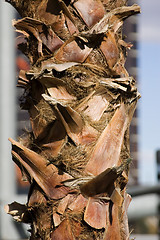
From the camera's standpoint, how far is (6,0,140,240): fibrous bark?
1988 mm

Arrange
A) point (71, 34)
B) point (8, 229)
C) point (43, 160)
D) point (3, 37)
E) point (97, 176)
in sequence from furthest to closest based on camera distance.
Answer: point (3, 37), point (8, 229), point (71, 34), point (43, 160), point (97, 176)

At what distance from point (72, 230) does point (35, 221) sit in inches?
8.5

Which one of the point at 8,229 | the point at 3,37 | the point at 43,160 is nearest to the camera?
the point at 43,160

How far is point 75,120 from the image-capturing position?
6.63 feet

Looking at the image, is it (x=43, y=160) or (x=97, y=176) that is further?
(x=43, y=160)

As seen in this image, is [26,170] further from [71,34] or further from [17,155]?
[71,34]

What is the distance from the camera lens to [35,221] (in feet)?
6.93

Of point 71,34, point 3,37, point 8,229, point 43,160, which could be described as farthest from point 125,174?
point 3,37

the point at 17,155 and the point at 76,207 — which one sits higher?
the point at 17,155

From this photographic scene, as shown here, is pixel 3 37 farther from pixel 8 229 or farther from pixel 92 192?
pixel 92 192

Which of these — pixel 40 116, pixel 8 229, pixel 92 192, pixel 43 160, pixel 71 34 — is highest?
pixel 71 34

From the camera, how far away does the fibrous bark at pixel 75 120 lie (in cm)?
199

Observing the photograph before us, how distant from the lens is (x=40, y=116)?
217 centimetres

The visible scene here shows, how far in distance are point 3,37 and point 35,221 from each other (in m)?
6.25
